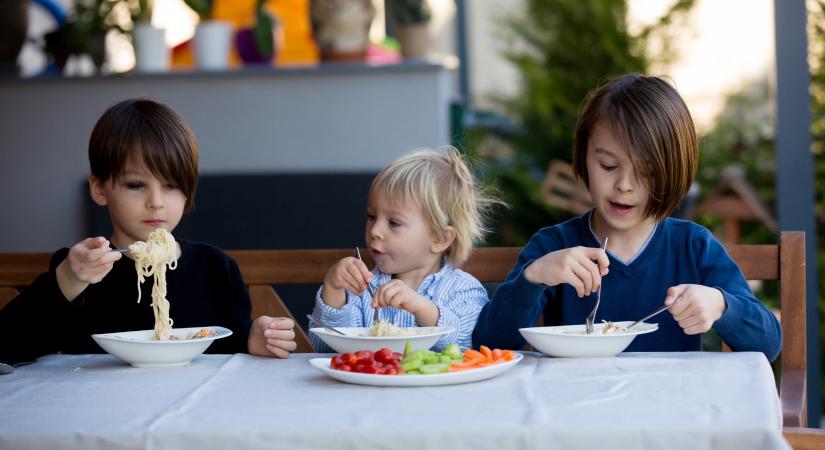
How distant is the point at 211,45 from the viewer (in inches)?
174

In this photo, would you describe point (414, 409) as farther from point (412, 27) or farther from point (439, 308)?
point (412, 27)

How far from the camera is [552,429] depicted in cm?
135

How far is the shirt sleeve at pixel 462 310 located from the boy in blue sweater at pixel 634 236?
0.11ft

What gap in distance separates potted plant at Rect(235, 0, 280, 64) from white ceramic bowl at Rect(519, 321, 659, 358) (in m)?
2.81

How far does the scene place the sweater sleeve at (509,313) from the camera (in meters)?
2.04

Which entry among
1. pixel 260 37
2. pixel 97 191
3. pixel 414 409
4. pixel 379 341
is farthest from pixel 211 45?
pixel 414 409

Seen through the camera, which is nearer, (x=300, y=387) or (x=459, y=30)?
(x=300, y=387)

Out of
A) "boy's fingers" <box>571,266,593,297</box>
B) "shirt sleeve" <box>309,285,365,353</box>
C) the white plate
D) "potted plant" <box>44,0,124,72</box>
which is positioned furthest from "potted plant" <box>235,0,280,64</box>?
the white plate

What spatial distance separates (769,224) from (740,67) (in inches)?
83.9

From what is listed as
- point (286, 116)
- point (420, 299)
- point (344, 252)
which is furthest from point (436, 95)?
point (420, 299)

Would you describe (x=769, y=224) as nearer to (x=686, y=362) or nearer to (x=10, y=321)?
(x=686, y=362)

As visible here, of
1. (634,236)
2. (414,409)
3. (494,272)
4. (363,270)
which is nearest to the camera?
(414,409)

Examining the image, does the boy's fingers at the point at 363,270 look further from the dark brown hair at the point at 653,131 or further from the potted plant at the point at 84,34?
the potted plant at the point at 84,34

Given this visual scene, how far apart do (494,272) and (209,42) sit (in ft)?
7.63
